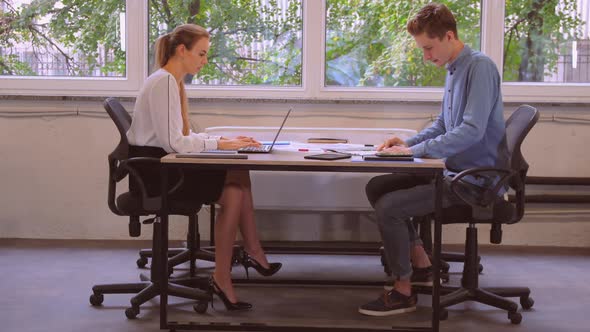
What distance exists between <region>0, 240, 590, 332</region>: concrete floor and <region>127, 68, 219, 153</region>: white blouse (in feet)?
2.22

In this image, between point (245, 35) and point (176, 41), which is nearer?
point (176, 41)

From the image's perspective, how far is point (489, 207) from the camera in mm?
2959

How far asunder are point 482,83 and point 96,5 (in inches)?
103

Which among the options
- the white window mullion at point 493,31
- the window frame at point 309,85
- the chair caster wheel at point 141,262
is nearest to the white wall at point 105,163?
the window frame at point 309,85

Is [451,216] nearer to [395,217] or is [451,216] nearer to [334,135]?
[395,217]

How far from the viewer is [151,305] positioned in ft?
10.5

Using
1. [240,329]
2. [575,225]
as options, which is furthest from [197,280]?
[575,225]

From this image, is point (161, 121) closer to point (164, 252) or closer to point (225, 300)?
point (164, 252)

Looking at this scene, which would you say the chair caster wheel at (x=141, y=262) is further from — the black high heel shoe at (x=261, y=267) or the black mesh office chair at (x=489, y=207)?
the black mesh office chair at (x=489, y=207)

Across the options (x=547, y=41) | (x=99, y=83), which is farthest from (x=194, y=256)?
(x=547, y=41)

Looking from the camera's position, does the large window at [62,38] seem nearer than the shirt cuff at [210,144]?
No

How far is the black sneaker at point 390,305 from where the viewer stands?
121 inches

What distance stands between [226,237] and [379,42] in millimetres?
1960

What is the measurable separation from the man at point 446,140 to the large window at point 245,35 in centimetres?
160
